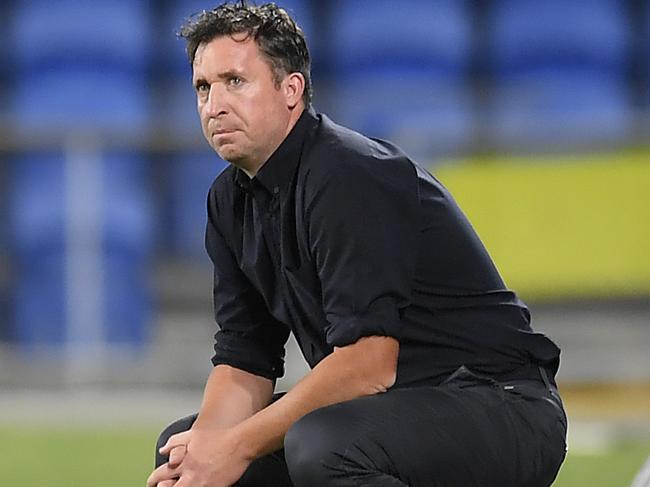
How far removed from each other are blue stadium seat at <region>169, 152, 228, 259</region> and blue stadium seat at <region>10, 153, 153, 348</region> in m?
0.14

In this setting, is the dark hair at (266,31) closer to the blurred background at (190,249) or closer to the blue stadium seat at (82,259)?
the blurred background at (190,249)

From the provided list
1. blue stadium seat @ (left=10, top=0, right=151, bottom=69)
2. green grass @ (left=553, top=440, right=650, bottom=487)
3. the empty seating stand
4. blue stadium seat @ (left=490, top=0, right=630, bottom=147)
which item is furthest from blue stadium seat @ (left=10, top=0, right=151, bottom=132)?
green grass @ (left=553, top=440, right=650, bottom=487)

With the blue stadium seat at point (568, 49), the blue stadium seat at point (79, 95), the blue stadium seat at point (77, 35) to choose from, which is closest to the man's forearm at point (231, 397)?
the blue stadium seat at point (79, 95)

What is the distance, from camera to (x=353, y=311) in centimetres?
240

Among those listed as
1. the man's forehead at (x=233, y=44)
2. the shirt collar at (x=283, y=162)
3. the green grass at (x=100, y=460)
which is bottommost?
the green grass at (x=100, y=460)

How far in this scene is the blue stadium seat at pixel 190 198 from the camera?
6793mm

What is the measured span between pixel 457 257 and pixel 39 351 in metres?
4.43

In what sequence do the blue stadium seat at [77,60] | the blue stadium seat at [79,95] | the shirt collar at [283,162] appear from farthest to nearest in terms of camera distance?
1. the blue stadium seat at [77,60]
2. the blue stadium seat at [79,95]
3. the shirt collar at [283,162]

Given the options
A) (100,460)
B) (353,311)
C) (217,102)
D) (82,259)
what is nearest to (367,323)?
(353,311)

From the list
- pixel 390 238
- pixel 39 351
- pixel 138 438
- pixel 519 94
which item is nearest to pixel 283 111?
pixel 390 238

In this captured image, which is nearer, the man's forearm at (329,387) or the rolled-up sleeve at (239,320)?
the man's forearm at (329,387)

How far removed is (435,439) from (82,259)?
4651 mm

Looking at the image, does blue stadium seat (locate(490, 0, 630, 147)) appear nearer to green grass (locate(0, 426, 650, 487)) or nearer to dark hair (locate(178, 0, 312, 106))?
green grass (locate(0, 426, 650, 487))

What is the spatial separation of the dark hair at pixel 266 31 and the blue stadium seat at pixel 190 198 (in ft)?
13.8
